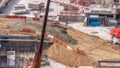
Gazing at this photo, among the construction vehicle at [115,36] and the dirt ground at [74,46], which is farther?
the construction vehicle at [115,36]

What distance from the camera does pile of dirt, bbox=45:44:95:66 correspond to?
1883 centimetres

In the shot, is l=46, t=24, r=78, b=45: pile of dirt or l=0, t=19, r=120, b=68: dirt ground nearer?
l=0, t=19, r=120, b=68: dirt ground

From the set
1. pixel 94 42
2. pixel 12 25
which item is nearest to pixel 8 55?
pixel 12 25

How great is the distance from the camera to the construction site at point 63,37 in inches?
743

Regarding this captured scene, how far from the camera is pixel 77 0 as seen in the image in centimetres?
3105

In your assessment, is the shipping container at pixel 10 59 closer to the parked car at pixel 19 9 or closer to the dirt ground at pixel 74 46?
the dirt ground at pixel 74 46

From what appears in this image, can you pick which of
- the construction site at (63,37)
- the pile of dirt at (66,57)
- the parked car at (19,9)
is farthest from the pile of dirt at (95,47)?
the parked car at (19,9)

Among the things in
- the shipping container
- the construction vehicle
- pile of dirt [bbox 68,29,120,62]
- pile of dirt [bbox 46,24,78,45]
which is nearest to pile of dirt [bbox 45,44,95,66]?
pile of dirt [bbox 68,29,120,62]

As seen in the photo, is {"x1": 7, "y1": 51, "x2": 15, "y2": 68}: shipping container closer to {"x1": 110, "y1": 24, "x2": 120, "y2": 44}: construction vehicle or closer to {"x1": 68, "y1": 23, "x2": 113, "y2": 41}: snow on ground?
{"x1": 110, "y1": 24, "x2": 120, "y2": 44}: construction vehicle

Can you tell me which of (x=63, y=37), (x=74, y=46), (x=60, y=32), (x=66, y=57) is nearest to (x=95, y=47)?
(x=74, y=46)

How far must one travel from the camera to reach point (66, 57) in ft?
63.1

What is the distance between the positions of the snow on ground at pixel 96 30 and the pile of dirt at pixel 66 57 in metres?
4.60

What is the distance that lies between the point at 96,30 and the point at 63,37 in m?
3.84

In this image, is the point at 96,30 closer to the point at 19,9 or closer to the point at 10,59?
the point at 19,9
